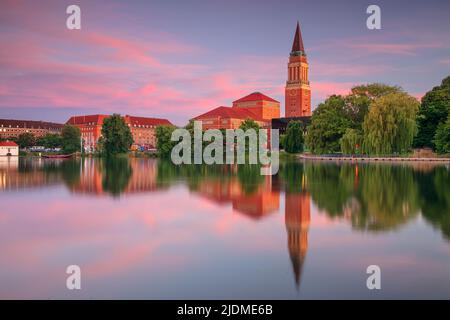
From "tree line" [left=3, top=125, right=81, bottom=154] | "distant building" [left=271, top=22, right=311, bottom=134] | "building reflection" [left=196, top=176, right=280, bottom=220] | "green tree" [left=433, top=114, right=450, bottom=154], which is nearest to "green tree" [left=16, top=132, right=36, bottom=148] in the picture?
"tree line" [left=3, top=125, right=81, bottom=154]

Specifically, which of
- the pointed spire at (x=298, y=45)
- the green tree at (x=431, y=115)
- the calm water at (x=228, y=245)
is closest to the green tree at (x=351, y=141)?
the green tree at (x=431, y=115)

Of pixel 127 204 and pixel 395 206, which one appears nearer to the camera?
pixel 395 206

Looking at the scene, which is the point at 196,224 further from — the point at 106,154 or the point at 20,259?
the point at 106,154

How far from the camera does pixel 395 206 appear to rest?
16594 millimetres

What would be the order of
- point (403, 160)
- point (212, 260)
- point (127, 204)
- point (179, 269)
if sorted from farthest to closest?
point (403, 160) < point (127, 204) < point (212, 260) < point (179, 269)

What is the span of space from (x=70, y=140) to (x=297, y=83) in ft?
196

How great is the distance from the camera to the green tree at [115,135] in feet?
274

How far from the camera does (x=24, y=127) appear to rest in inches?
5832

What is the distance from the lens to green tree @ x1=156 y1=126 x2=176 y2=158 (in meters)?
74.5

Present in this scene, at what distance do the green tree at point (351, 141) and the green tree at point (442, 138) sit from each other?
8508 mm

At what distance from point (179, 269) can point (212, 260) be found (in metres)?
0.87

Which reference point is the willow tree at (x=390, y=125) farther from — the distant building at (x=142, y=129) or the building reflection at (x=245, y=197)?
the distant building at (x=142, y=129)

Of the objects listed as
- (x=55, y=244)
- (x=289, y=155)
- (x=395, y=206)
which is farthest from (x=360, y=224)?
(x=289, y=155)
